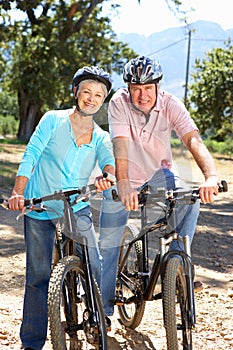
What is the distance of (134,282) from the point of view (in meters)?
4.37

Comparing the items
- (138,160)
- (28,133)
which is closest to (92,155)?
(138,160)

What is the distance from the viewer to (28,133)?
116ft

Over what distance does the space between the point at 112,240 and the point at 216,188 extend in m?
1.08

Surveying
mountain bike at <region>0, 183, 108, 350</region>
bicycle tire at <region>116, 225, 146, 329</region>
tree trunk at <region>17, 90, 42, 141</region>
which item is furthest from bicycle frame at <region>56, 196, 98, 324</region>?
tree trunk at <region>17, 90, 42, 141</region>

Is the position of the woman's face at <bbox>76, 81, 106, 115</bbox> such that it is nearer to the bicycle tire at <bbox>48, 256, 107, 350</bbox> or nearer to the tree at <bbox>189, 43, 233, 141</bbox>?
the bicycle tire at <bbox>48, 256, 107, 350</bbox>

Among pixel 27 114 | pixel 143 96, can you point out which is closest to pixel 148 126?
pixel 143 96

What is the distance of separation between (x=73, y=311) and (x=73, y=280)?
0.68 feet

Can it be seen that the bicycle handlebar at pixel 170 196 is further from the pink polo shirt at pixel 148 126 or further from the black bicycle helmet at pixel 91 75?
the black bicycle helmet at pixel 91 75

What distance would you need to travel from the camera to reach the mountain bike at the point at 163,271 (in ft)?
11.8

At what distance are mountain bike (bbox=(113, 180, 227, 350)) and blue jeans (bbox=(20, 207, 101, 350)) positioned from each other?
13.4 inches

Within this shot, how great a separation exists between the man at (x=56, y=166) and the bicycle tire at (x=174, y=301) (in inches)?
19.5

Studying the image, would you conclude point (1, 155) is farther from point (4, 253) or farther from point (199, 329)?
point (199, 329)

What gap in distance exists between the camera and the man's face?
378 cm

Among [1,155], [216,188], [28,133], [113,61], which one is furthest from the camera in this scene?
[113,61]
